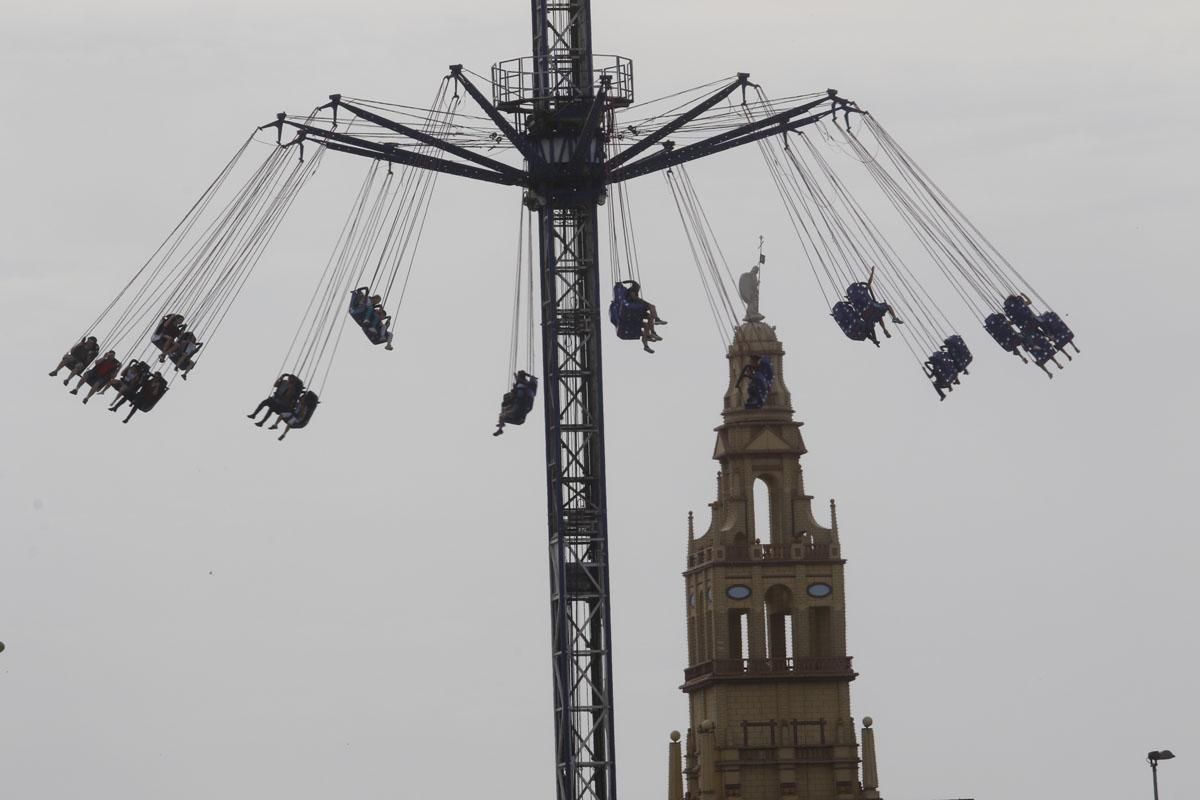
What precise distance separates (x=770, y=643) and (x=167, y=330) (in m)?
48.6

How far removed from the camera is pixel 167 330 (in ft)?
431

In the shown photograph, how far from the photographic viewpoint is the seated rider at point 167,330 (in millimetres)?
131250

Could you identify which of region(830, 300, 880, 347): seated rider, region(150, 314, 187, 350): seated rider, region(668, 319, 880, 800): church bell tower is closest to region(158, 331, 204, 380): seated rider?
region(150, 314, 187, 350): seated rider

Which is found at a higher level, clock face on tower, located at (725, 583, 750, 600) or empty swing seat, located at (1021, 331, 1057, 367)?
clock face on tower, located at (725, 583, 750, 600)

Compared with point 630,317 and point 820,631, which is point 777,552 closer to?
point 820,631

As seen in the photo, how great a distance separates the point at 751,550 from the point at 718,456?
4.30m

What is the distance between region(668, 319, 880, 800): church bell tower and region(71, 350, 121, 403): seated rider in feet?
147

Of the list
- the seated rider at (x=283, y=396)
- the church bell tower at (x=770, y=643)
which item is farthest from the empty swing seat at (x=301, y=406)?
the church bell tower at (x=770, y=643)

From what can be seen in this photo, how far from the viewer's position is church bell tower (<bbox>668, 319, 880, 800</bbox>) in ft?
570

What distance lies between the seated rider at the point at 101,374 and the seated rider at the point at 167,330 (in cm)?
115

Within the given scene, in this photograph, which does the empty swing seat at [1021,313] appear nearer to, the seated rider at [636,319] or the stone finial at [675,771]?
the seated rider at [636,319]

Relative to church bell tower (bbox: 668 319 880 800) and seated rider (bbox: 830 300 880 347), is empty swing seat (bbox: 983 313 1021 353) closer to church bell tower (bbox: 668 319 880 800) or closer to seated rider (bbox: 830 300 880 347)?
seated rider (bbox: 830 300 880 347)

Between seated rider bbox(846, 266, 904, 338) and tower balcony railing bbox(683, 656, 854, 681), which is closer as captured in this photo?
seated rider bbox(846, 266, 904, 338)

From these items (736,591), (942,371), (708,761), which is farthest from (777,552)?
(942,371)
